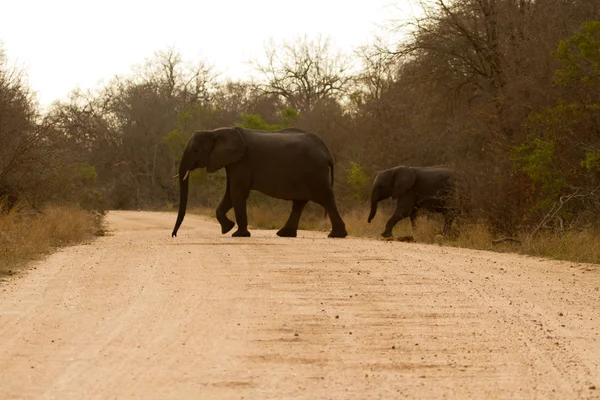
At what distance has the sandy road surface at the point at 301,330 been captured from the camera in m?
6.43

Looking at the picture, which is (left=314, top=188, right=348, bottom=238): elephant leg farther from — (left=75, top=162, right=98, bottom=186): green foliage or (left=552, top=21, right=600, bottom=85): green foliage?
(left=75, top=162, right=98, bottom=186): green foliage

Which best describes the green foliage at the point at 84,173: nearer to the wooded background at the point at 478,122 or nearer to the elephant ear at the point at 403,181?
Result: the wooded background at the point at 478,122

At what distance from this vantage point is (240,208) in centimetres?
2334

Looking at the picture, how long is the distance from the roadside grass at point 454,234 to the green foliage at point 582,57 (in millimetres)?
2787

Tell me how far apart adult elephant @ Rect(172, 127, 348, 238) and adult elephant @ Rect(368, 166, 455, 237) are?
2.65 meters

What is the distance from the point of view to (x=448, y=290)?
11.7m

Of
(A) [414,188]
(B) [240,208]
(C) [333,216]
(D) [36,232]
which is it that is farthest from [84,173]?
(D) [36,232]

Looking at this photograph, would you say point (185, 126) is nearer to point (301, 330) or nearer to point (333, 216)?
point (333, 216)

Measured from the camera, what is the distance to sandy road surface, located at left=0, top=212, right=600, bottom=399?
6434 millimetres

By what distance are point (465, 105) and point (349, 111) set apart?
19964 mm

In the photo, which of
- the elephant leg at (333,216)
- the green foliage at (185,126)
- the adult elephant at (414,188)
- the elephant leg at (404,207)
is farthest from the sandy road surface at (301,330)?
the green foliage at (185,126)

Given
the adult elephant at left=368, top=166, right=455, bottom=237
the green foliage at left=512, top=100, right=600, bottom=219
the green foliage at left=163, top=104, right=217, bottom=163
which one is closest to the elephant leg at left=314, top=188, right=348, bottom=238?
the adult elephant at left=368, top=166, right=455, bottom=237

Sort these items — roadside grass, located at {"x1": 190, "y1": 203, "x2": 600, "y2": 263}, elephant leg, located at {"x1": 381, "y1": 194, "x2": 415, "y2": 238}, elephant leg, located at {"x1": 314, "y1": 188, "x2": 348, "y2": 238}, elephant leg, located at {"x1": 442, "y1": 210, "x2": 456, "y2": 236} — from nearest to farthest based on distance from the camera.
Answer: roadside grass, located at {"x1": 190, "y1": 203, "x2": 600, "y2": 263}, elephant leg, located at {"x1": 442, "y1": 210, "x2": 456, "y2": 236}, elephant leg, located at {"x1": 314, "y1": 188, "x2": 348, "y2": 238}, elephant leg, located at {"x1": 381, "y1": 194, "x2": 415, "y2": 238}

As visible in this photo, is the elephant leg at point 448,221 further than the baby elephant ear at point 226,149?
Yes
